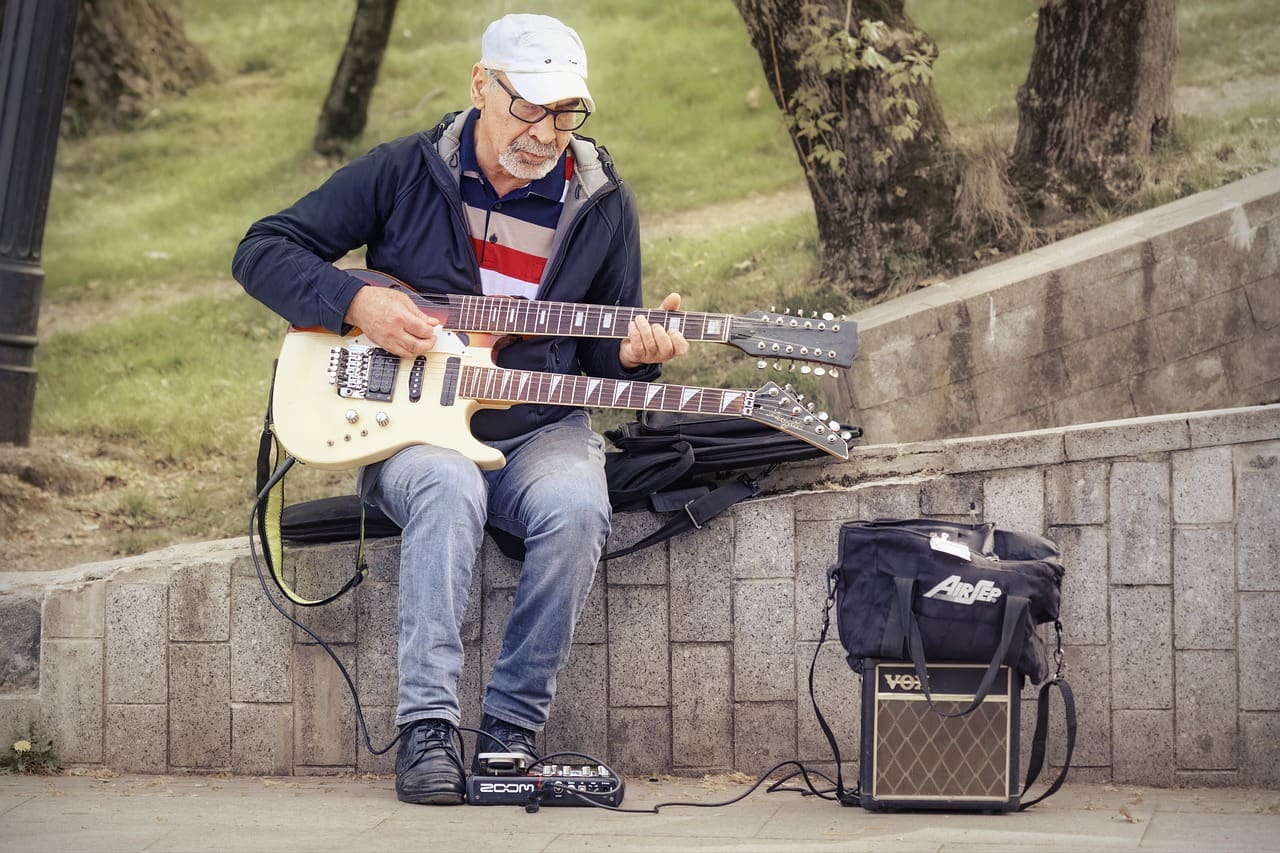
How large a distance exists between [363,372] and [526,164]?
2.52 feet

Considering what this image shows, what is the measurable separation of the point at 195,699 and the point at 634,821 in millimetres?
1533

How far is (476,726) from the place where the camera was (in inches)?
177

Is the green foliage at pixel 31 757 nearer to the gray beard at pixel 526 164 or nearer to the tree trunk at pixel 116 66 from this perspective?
the gray beard at pixel 526 164

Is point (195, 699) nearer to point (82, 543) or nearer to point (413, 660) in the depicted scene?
point (413, 660)

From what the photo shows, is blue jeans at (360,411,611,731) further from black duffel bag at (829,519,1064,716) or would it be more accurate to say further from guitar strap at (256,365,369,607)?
black duffel bag at (829,519,1064,716)

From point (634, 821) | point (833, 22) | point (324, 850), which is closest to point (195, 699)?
point (324, 850)

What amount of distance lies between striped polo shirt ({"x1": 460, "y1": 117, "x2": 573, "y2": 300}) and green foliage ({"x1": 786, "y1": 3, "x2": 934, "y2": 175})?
2.36 metres

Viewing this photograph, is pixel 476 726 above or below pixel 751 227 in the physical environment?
below

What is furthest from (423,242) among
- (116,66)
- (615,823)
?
→ (116,66)

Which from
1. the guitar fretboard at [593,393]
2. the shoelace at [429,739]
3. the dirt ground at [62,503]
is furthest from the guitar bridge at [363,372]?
the dirt ground at [62,503]

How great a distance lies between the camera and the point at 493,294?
4.39 metres

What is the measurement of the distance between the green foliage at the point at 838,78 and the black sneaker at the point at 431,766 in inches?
144

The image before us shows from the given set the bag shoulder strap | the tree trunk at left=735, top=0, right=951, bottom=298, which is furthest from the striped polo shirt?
the tree trunk at left=735, top=0, right=951, bottom=298

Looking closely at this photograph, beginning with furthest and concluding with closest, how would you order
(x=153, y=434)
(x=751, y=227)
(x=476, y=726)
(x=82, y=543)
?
(x=751, y=227)
(x=153, y=434)
(x=82, y=543)
(x=476, y=726)
